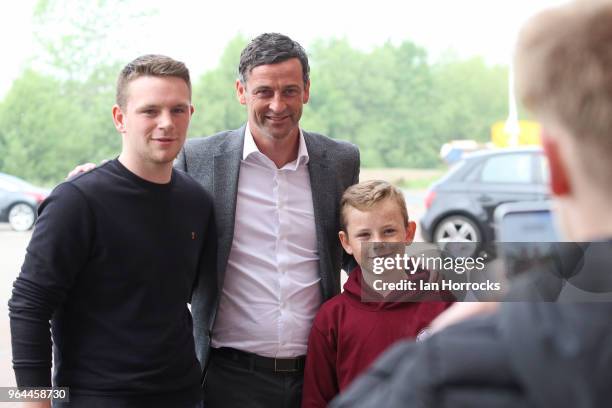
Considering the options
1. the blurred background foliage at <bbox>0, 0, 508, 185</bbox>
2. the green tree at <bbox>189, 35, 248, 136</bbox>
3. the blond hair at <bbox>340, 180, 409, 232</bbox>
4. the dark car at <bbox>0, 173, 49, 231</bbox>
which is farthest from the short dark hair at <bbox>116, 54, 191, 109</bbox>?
the green tree at <bbox>189, 35, 248, 136</bbox>

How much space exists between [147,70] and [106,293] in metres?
0.57

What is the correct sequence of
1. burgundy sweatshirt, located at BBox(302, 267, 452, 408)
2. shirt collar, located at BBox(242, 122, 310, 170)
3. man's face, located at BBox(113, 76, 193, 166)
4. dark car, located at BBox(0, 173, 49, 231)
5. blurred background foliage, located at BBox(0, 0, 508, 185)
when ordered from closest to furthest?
man's face, located at BBox(113, 76, 193, 166) < burgundy sweatshirt, located at BBox(302, 267, 452, 408) < shirt collar, located at BBox(242, 122, 310, 170) < dark car, located at BBox(0, 173, 49, 231) < blurred background foliage, located at BBox(0, 0, 508, 185)

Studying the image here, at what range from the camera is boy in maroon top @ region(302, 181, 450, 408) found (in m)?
1.98

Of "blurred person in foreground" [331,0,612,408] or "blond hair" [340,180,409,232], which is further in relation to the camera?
"blond hair" [340,180,409,232]

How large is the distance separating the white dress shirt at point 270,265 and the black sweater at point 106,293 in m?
0.22

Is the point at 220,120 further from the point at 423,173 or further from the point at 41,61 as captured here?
the point at 423,173

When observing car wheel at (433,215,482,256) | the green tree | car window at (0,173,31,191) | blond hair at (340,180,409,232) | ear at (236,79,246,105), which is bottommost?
blond hair at (340,180,409,232)

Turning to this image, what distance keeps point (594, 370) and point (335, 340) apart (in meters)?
1.43

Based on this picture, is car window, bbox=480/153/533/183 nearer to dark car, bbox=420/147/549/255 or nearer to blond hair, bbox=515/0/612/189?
dark car, bbox=420/147/549/255

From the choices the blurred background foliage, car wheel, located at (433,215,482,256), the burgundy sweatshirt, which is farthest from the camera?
the blurred background foliage

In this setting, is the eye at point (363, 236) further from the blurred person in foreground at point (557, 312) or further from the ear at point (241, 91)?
the blurred person in foreground at point (557, 312)

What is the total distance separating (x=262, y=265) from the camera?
2148 millimetres

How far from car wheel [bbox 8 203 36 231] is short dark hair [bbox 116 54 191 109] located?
282 inches

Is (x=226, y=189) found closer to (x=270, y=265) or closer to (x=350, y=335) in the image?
(x=270, y=265)
